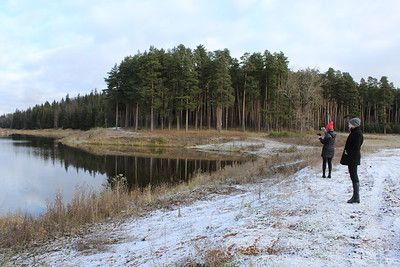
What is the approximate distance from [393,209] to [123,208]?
26.6ft

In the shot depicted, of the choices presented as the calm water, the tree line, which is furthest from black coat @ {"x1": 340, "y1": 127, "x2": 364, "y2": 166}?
the tree line

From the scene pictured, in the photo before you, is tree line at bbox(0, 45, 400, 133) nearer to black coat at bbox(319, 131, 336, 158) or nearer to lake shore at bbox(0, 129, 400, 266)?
black coat at bbox(319, 131, 336, 158)

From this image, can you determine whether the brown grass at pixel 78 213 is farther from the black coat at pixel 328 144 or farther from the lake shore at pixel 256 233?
the black coat at pixel 328 144

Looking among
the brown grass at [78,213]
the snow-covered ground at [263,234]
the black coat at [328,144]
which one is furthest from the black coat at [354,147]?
the brown grass at [78,213]

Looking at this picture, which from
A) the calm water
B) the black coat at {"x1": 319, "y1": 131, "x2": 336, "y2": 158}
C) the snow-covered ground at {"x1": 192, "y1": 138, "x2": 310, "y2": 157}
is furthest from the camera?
the snow-covered ground at {"x1": 192, "y1": 138, "x2": 310, "y2": 157}

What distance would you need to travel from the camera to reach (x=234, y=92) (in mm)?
73125

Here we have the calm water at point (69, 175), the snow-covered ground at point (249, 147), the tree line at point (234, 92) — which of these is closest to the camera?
the calm water at point (69, 175)

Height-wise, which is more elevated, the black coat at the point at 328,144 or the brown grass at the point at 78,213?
the black coat at the point at 328,144

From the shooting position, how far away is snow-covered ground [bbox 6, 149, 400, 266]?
6.54 m

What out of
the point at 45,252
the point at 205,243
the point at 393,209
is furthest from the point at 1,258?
the point at 393,209

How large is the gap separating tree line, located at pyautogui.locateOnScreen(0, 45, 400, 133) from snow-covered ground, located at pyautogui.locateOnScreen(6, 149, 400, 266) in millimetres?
43511

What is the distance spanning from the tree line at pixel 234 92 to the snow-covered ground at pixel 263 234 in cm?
4351

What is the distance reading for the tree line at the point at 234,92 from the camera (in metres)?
63.8

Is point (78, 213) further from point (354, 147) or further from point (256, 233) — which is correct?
point (354, 147)
